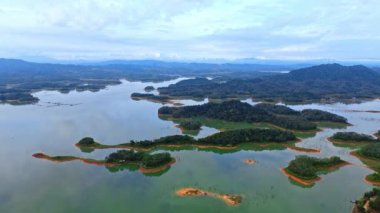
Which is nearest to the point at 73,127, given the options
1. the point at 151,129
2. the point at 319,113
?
the point at 151,129

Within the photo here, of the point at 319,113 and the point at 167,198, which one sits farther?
the point at 319,113

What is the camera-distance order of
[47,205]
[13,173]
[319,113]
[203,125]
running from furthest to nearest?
[319,113], [203,125], [13,173], [47,205]

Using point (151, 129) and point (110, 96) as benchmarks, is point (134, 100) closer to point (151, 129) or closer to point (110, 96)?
point (110, 96)

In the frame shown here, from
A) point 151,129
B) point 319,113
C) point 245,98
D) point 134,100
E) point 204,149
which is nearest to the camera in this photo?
point 204,149

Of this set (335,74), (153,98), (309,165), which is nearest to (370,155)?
(309,165)

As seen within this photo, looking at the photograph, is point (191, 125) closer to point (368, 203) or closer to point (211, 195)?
point (211, 195)

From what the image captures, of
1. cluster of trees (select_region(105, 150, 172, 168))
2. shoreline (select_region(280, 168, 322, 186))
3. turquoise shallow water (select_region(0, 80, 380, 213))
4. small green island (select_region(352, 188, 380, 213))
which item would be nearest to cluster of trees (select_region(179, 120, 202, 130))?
turquoise shallow water (select_region(0, 80, 380, 213))
